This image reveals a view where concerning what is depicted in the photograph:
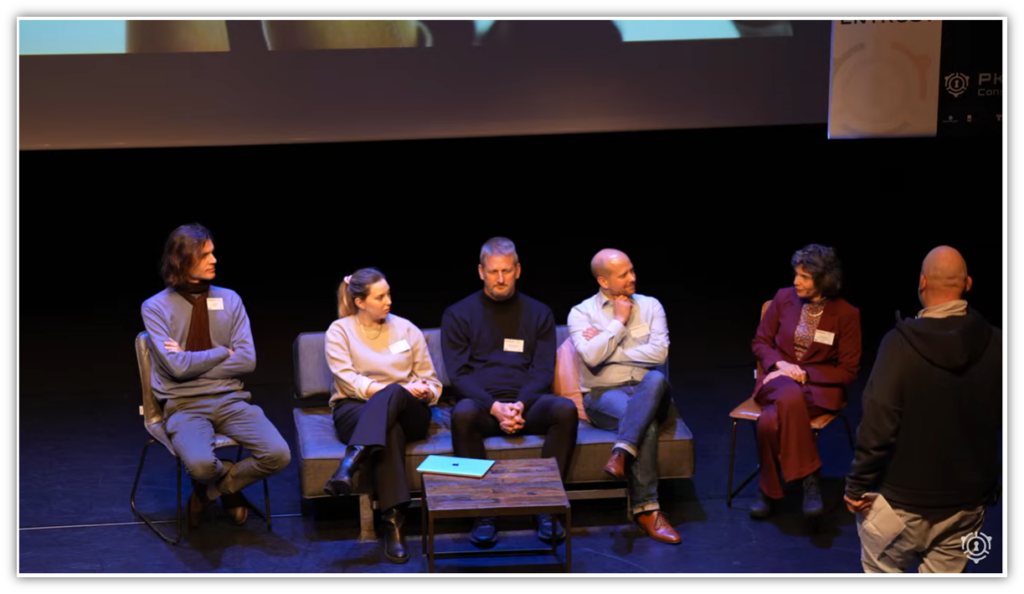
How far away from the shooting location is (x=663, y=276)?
8.08 metres

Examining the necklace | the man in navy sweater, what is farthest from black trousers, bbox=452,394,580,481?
the necklace

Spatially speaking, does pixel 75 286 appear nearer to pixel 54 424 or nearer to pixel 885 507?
pixel 54 424

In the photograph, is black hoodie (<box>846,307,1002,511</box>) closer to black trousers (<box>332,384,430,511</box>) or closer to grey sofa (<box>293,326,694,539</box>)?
grey sofa (<box>293,326,694,539</box>)

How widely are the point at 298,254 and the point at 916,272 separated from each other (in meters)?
4.16

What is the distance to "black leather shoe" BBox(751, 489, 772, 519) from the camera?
5078mm

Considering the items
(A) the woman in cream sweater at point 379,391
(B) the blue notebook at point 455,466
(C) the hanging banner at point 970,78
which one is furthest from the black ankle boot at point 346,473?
(C) the hanging banner at point 970,78

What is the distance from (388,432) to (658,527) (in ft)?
3.89

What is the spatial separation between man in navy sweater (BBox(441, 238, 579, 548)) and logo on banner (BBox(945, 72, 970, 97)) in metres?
2.54

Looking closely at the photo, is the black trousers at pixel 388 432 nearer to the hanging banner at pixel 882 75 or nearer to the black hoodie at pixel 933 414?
the black hoodie at pixel 933 414

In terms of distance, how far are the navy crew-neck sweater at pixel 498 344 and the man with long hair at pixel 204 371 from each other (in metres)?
0.88

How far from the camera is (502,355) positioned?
5.30 meters

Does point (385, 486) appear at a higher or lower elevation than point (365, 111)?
lower

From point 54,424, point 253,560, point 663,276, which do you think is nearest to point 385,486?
point 253,560

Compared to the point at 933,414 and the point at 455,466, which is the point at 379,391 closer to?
the point at 455,466
